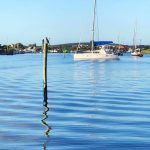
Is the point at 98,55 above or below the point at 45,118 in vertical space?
below

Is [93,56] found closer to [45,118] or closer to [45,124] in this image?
[45,118]

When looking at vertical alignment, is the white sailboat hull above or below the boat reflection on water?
below

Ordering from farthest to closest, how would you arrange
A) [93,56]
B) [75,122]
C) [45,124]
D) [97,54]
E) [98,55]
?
[98,55]
[93,56]
[97,54]
[75,122]
[45,124]

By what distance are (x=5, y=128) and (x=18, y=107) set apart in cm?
763

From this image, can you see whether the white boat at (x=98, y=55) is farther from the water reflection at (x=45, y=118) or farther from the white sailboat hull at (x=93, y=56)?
the water reflection at (x=45, y=118)

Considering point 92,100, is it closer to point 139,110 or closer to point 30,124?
point 139,110

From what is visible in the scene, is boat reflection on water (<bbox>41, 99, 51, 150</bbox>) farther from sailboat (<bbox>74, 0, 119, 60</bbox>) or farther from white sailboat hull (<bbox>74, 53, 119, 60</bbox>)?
white sailboat hull (<bbox>74, 53, 119, 60</bbox>)

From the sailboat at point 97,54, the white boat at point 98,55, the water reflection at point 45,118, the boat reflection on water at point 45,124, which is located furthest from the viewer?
the white boat at point 98,55

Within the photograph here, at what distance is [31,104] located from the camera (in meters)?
30.9

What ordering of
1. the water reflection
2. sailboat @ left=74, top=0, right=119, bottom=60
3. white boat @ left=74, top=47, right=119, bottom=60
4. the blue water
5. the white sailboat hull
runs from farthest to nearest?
white boat @ left=74, top=47, right=119, bottom=60, the white sailboat hull, sailboat @ left=74, top=0, right=119, bottom=60, the water reflection, the blue water

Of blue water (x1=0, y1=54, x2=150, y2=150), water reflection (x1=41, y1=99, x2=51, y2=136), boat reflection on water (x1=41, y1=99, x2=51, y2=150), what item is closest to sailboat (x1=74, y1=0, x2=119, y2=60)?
blue water (x1=0, y1=54, x2=150, y2=150)

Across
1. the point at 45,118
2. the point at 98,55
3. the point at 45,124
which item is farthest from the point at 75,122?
the point at 98,55

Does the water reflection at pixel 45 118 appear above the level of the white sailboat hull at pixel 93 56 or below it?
above

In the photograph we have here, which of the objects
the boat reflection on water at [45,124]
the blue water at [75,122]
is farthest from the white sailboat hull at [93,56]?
the boat reflection on water at [45,124]
